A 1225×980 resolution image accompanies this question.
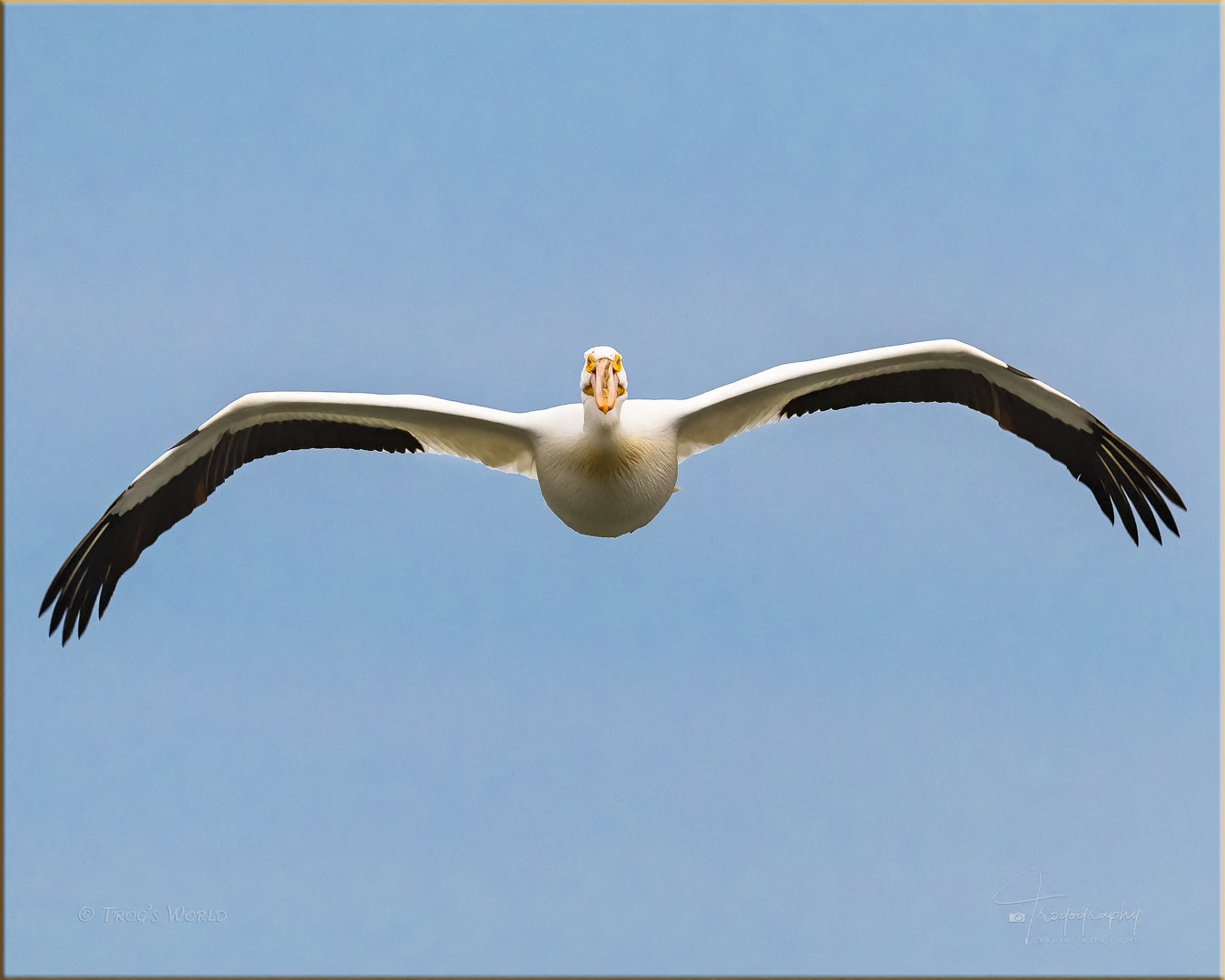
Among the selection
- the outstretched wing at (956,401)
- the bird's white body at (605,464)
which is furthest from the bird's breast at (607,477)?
the outstretched wing at (956,401)

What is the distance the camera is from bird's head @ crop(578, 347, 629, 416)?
9.18 metres

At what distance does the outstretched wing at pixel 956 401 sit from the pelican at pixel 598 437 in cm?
1

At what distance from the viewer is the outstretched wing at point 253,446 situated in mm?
10305

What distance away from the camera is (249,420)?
34.6 feet

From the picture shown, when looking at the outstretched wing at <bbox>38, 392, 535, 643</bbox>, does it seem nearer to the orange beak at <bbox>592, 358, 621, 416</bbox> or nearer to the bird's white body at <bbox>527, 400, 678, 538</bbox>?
the bird's white body at <bbox>527, 400, 678, 538</bbox>

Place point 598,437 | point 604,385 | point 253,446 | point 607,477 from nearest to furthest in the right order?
point 604,385
point 598,437
point 607,477
point 253,446

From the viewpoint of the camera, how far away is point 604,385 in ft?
30.2

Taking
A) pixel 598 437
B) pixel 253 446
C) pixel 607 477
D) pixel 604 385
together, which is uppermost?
pixel 253 446

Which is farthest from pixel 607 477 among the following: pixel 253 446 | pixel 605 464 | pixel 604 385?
pixel 253 446

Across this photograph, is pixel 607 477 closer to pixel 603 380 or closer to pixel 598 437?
pixel 598 437

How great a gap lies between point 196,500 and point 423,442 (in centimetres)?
193

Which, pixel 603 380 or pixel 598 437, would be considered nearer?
pixel 603 380

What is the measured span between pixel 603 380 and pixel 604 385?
0.11ft

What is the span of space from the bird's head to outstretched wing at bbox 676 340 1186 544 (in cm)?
96
